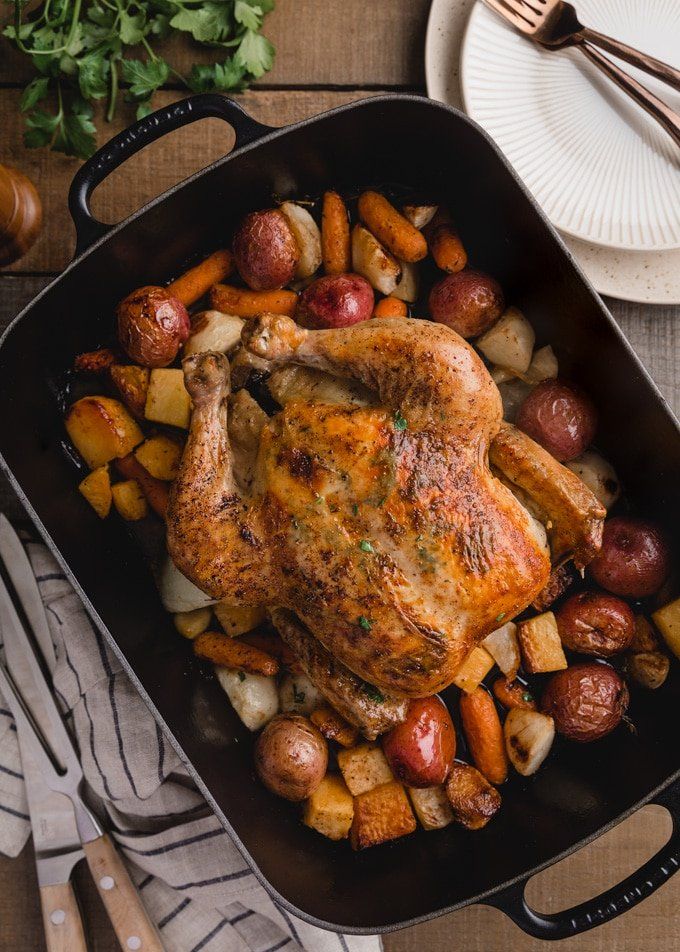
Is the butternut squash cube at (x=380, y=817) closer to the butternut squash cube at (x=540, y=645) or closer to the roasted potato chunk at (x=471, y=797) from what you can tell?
the roasted potato chunk at (x=471, y=797)

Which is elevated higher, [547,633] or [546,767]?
[547,633]

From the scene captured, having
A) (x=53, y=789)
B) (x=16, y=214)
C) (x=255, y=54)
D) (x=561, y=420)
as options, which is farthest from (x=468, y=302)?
(x=53, y=789)

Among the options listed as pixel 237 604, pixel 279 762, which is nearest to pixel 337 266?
pixel 237 604

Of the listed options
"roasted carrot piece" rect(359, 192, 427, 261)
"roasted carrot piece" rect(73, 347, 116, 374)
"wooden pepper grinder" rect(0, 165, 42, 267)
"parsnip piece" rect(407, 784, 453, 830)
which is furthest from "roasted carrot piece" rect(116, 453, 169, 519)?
"parsnip piece" rect(407, 784, 453, 830)

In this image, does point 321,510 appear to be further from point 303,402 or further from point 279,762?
point 279,762

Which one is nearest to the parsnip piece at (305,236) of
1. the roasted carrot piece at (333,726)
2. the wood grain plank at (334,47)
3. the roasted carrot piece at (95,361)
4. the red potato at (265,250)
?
the red potato at (265,250)

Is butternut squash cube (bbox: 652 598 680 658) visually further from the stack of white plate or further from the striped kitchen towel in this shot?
the striped kitchen towel
